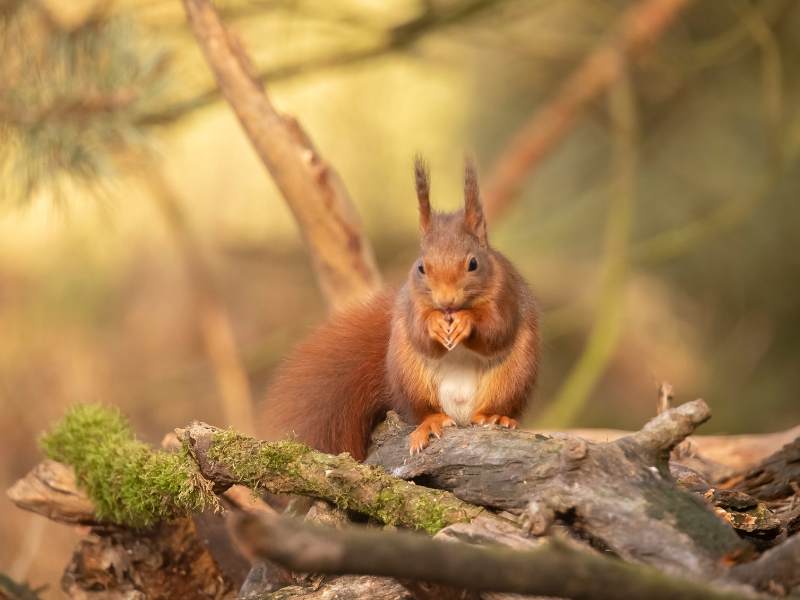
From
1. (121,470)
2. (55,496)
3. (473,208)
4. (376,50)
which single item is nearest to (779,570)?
(473,208)

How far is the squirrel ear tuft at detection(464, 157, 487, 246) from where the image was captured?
209cm

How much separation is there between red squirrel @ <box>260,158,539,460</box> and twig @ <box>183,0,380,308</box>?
0.73 m

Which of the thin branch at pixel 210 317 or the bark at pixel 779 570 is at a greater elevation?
the thin branch at pixel 210 317

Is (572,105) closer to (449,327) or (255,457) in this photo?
(449,327)

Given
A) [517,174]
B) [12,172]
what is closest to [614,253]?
[517,174]

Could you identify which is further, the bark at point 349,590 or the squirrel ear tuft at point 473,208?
the squirrel ear tuft at point 473,208

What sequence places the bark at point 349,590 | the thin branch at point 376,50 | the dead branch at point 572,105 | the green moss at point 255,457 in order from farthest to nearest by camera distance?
the dead branch at point 572,105, the thin branch at point 376,50, the green moss at point 255,457, the bark at point 349,590

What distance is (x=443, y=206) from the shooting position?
215 inches

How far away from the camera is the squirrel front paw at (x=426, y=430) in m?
1.97

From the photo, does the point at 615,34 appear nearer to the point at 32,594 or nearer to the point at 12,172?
the point at 12,172

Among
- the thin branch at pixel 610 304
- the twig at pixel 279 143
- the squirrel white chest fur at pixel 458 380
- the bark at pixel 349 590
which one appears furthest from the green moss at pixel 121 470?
the thin branch at pixel 610 304

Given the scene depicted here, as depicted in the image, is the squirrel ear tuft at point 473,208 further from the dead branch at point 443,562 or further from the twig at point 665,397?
the dead branch at point 443,562

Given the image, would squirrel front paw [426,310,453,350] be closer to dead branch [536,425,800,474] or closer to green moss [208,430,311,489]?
green moss [208,430,311,489]

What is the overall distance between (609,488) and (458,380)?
0.59 metres
